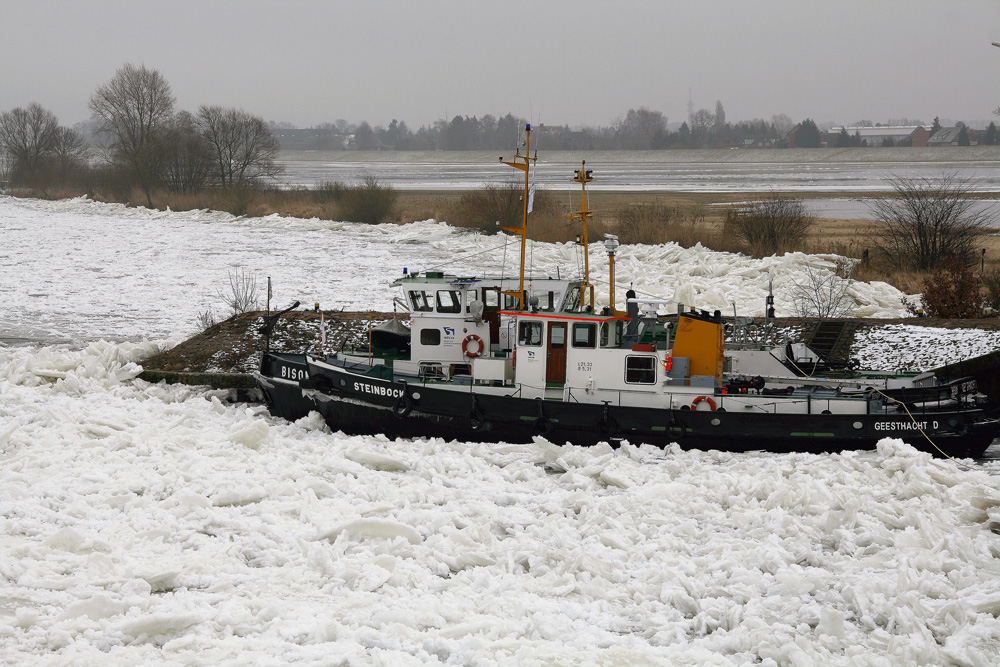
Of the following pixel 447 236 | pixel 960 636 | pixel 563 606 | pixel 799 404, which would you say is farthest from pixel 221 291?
pixel 960 636

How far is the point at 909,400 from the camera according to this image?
54.4 ft

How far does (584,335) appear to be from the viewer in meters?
16.8

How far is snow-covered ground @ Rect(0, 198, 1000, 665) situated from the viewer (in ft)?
33.2

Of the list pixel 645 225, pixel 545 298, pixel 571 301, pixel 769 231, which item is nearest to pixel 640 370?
pixel 571 301

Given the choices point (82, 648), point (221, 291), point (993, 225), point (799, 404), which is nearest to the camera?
point (82, 648)

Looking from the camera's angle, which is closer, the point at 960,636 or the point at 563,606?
the point at 960,636

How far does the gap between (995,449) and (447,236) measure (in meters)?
27.4

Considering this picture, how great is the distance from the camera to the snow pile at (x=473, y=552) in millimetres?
10102

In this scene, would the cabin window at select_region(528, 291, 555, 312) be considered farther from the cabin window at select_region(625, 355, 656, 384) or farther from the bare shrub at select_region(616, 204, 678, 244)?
the bare shrub at select_region(616, 204, 678, 244)

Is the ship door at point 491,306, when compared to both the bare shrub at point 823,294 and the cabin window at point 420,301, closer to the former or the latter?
the cabin window at point 420,301

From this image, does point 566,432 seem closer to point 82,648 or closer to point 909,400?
point 909,400

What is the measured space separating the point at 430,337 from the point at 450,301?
33.9 inches

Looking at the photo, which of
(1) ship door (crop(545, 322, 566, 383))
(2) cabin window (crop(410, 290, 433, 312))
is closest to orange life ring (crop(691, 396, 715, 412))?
(1) ship door (crop(545, 322, 566, 383))

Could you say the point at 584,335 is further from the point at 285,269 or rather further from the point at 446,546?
the point at 285,269
